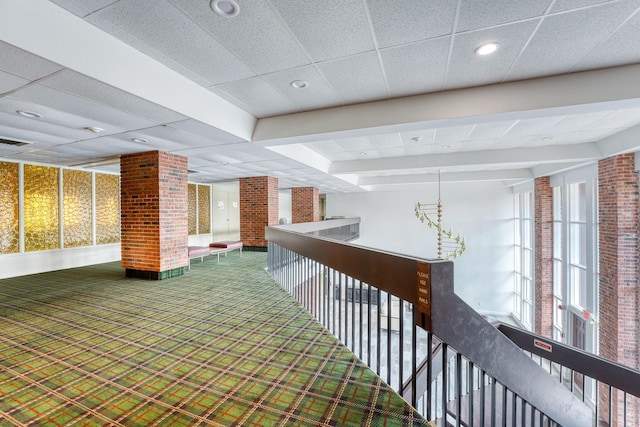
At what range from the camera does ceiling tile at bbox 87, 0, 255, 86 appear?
7.03ft

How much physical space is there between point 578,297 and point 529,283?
3.96 m

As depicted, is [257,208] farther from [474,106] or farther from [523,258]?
[523,258]

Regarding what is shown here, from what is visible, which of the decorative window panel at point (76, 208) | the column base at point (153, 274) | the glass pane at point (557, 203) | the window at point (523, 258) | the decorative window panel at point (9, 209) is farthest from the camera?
the window at point (523, 258)

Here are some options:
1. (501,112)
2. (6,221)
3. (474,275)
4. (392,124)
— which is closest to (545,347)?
(501,112)

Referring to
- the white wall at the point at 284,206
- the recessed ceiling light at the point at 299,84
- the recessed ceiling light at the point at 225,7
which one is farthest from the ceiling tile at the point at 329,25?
the white wall at the point at 284,206

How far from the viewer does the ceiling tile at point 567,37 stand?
2.17m

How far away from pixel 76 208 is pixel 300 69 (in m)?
7.33

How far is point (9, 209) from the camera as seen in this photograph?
5.85 meters

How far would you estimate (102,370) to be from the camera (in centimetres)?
240

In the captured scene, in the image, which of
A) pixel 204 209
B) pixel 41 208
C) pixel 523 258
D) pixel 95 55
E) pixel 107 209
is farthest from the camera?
pixel 523 258

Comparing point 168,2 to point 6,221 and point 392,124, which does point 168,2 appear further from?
point 6,221

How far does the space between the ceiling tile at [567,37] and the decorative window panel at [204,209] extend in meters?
10.4

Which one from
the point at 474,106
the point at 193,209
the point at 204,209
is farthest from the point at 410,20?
the point at 204,209

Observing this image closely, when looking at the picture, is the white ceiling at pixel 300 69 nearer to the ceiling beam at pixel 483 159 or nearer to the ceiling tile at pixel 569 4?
the ceiling tile at pixel 569 4
